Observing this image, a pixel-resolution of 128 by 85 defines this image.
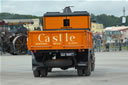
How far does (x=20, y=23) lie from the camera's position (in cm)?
4456

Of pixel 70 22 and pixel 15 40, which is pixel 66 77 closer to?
pixel 70 22

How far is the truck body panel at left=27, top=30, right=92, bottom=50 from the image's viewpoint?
17516 millimetres

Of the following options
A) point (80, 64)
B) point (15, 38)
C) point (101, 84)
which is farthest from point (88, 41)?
point (15, 38)

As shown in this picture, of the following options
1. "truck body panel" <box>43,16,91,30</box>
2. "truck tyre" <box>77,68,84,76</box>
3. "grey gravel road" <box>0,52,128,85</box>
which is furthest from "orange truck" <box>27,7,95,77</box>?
"truck body panel" <box>43,16,91,30</box>

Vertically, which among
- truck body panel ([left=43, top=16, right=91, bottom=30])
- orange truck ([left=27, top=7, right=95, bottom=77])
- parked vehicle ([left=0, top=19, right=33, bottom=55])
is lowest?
parked vehicle ([left=0, top=19, right=33, bottom=55])

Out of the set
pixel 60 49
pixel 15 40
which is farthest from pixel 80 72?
pixel 15 40

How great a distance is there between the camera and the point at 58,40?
57.7 ft

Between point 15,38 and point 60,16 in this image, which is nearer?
point 60,16

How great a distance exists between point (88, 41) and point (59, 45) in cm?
118

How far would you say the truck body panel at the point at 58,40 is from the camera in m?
17.5

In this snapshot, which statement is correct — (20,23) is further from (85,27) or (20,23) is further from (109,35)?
(85,27)

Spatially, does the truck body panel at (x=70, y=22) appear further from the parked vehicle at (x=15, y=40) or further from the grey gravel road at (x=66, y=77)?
the parked vehicle at (x=15, y=40)

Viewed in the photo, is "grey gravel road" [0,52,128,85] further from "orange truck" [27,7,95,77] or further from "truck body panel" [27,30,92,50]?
"truck body panel" [27,30,92,50]

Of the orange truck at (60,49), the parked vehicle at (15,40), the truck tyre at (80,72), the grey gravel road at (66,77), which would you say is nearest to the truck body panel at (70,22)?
the grey gravel road at (66,77)
